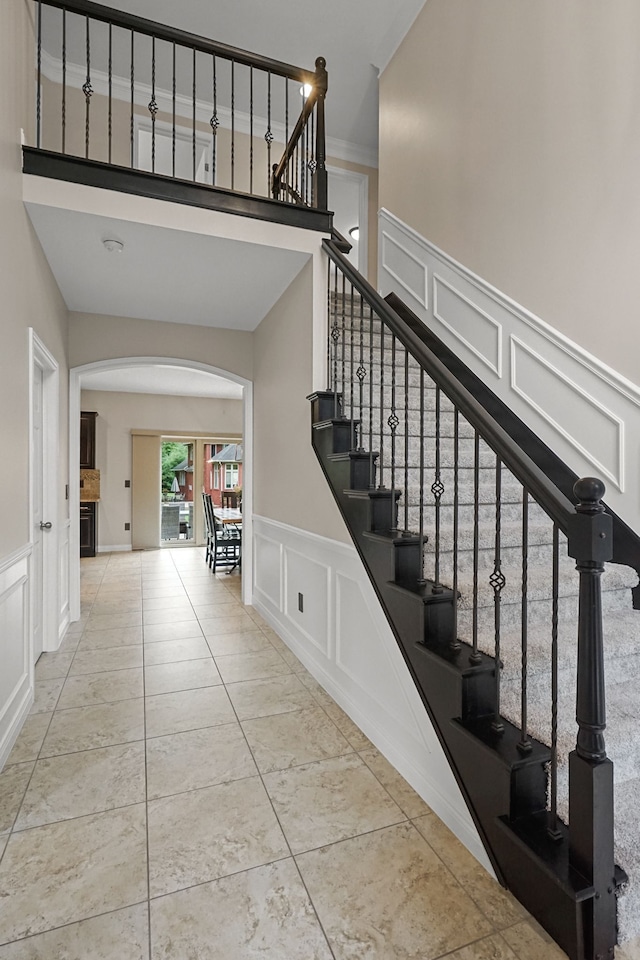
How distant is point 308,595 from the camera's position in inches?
130

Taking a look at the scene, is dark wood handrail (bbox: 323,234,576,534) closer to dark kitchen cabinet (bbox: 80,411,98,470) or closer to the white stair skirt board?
the white stair skirt board

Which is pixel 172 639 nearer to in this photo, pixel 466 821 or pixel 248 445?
pixel 248 445

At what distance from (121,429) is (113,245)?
6099 mm

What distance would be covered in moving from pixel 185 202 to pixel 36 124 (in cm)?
109

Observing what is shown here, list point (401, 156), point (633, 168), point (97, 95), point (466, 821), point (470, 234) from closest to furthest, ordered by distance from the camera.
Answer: point (466, 821) < point (633, 168) < point (470, 234) < point (401, 156) < point (97, 95)

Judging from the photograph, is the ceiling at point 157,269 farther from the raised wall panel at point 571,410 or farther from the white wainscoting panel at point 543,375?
the raised wall panel at point 571,410

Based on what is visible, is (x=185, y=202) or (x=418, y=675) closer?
(x=418, y=675)

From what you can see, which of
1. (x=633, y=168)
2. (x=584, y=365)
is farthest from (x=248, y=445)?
(x=633, y=168)

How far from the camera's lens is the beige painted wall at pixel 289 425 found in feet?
10.5

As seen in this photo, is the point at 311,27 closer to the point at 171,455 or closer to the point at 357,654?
the point at 357,654

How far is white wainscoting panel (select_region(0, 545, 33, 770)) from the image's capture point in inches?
87.8

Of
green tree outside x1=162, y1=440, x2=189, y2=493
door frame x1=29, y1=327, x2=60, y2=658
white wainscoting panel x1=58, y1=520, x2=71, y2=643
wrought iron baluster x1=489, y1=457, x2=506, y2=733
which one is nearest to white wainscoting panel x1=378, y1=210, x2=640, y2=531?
wrought iron baluster x1=489, y1=457, x2=506, y2=733

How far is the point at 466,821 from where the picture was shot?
1.73 meters

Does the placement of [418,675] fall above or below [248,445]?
below
